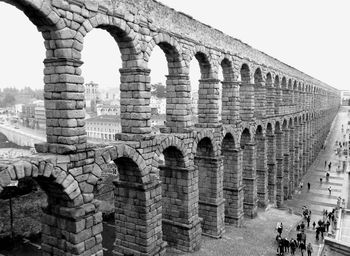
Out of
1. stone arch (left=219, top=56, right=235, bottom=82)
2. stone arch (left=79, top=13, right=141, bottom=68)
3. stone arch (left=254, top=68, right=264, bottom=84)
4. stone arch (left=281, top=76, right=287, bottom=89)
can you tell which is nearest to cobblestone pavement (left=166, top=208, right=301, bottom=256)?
stone arch (left=219, top=56, right=235, bottom=82)

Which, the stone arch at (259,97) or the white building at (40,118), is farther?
the white building at (40,118)

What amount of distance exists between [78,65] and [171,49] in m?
5.95

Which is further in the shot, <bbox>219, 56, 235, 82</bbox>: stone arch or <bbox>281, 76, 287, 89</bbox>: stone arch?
<bbox>281, 76, 287, 89</bbox>: stone arch

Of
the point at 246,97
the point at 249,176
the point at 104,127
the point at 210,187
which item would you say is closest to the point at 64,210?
→ the point at 210,187

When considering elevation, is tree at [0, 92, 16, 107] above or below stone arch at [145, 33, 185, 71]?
below

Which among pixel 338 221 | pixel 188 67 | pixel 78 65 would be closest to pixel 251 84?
pixel 188 67

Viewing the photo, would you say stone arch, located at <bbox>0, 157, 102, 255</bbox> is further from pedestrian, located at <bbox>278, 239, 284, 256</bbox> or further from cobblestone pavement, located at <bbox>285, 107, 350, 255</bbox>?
cobblestone pavement, located at <bbox>285, 107, 350, 255</bbox>

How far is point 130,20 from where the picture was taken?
40.2 feet

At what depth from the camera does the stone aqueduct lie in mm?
9922

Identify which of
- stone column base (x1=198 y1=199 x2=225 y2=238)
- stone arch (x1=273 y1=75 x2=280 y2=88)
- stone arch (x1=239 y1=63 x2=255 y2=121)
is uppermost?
stone arch (x1=273 y1=75 x2=280 y2=88)

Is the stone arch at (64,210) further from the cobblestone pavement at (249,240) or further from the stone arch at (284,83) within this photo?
the stone arch at (284,83)

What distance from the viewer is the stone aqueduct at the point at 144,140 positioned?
32.6 feet

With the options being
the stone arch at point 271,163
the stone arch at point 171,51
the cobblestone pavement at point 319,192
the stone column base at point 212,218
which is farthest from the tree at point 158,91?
the stone arch at point 171,51

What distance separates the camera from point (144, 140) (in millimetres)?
13070
